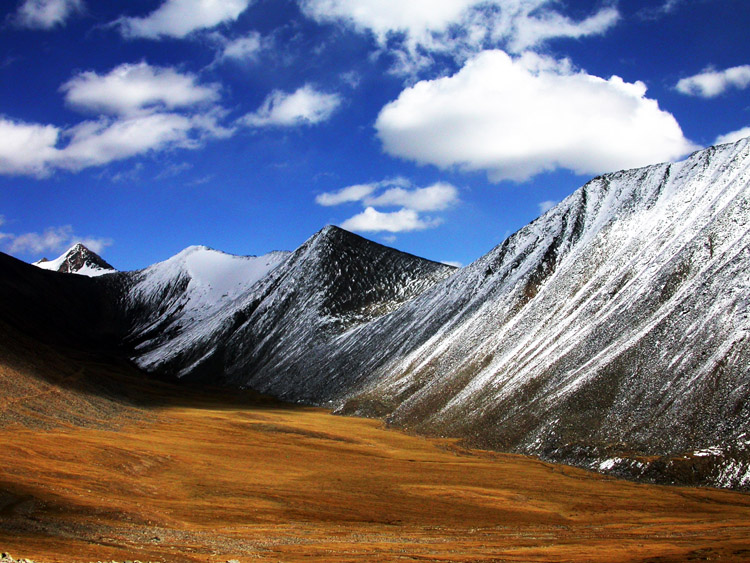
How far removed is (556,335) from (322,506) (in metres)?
46.7

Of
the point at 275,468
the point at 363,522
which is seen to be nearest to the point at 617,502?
the point at 363,522

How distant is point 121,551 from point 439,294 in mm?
94703

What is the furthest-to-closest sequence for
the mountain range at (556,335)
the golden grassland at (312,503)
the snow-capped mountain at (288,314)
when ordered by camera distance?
the snow-capped mountain at (288,314)
the mountain range at (556,335)
the golden grassland at (312,503)

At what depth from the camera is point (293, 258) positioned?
171 metres

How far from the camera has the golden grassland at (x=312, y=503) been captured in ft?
72.9

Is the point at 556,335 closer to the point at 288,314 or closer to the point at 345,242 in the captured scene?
the point at 288,314

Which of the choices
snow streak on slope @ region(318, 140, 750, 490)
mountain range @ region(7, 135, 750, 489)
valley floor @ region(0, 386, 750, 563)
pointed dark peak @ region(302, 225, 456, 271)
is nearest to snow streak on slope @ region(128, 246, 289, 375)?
mountain range @ region(7, 135, 750, 489)

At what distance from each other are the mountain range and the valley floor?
21.7 ft

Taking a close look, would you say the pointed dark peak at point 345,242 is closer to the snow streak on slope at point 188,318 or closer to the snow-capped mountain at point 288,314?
the snow-capped mountain at point 288,314

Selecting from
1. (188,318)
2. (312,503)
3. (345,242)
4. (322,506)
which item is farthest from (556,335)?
(188,318)

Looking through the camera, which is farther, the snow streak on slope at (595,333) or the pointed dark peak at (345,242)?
the pointed dark peak at (345,242)

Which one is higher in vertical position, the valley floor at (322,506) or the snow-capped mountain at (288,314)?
the snow-capped mountain at (288,314)

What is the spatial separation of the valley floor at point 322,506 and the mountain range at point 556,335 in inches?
260

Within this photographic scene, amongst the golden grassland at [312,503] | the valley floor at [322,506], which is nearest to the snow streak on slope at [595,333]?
the golden grassland at [312,503]
